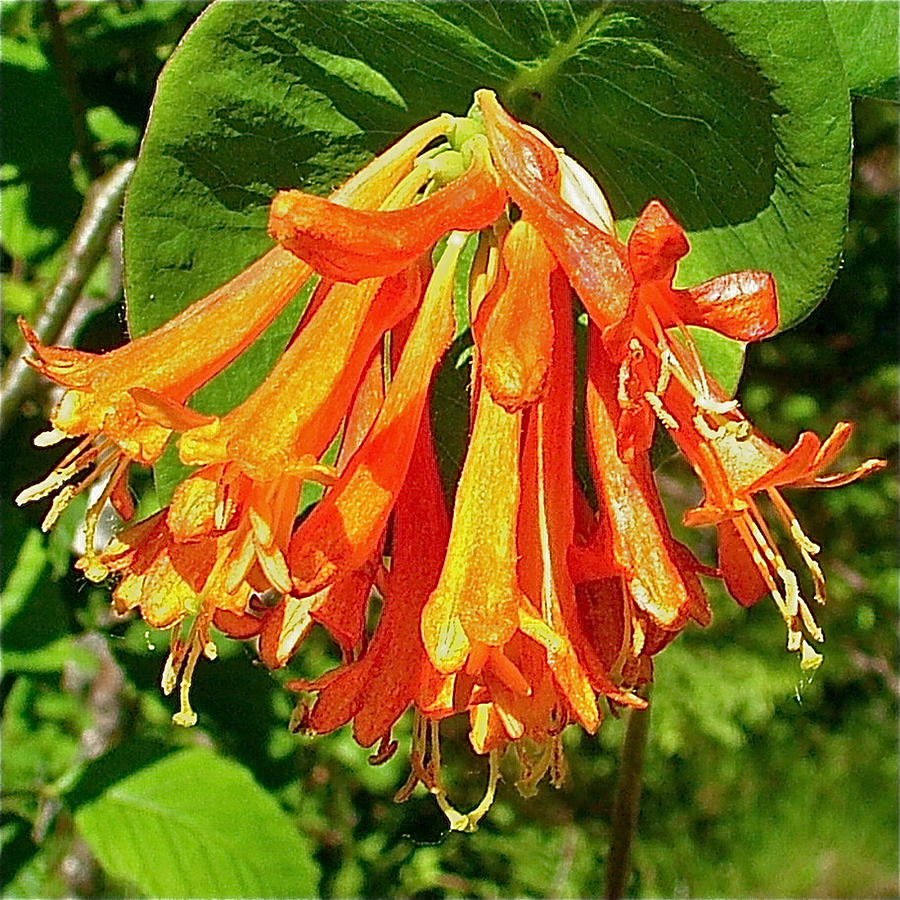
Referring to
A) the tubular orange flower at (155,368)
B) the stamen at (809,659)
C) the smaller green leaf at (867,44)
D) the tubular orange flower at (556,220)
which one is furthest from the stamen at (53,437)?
the smaller green leaf at (867,44)

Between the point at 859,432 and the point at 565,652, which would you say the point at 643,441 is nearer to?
the point at 565,652

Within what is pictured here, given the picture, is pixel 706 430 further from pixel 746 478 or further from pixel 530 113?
pixel 530 113

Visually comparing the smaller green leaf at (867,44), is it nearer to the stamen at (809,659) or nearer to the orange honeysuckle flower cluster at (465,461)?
the orange honeysuckle flower cluster at (465,461)

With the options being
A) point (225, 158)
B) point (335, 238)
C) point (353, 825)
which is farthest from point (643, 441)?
point (353, 825)

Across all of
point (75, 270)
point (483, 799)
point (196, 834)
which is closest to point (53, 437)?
point (483, 799)

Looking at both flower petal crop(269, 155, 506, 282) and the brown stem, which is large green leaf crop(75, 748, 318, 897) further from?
flower petal crop(269, 155, 506, 282)
